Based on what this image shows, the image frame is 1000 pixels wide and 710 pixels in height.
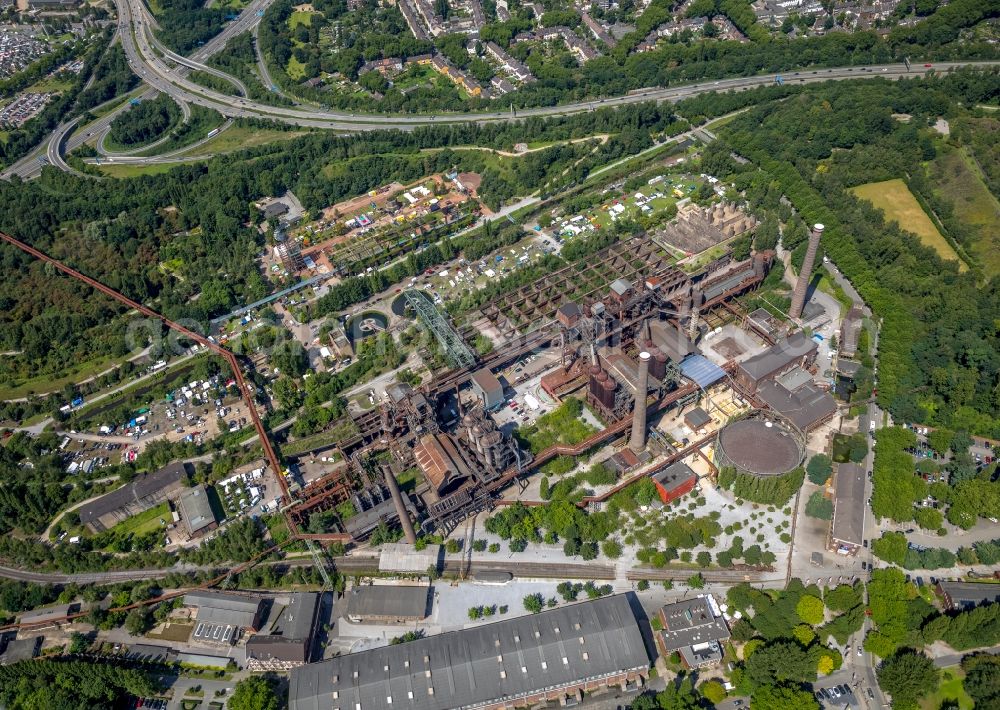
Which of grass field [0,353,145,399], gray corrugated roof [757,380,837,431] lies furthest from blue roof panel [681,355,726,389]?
grass field [0,353,145,399]

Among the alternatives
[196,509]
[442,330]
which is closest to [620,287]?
[442,330]

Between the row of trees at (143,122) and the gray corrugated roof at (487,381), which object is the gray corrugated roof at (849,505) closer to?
the gray corrugated roof at (487,381)

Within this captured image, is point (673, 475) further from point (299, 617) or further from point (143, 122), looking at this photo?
point (143, 122)

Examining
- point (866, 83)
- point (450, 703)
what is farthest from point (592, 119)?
point (450, 703)

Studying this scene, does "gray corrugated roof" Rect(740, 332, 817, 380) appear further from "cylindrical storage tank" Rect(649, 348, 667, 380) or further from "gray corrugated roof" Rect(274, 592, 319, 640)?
"gray corrugated roof" Rect(274, 592, 319, 640)

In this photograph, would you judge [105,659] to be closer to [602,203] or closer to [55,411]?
[55,411]
